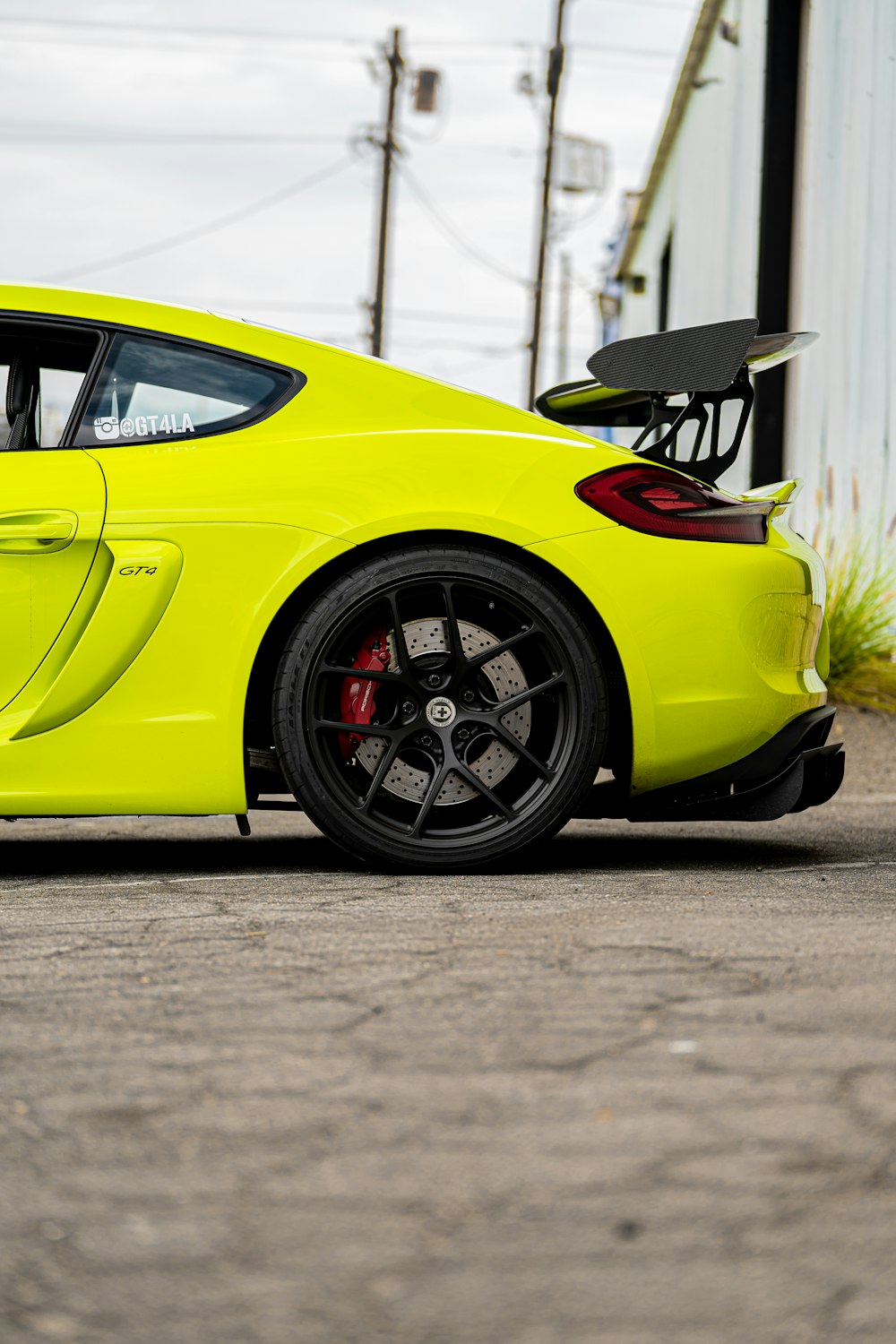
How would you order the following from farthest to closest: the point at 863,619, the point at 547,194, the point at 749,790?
the point at 547,194, the point at 863,619, the point at 749,790

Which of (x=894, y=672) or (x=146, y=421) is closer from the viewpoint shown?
(x=146, y=421)

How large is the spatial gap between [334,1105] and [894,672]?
623 centimetres

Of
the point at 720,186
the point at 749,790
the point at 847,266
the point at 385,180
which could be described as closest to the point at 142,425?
the point at 749,790

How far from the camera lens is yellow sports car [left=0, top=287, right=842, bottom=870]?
3.55 metres

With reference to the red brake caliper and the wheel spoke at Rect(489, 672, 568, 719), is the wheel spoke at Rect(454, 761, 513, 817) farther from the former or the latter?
the red brake caliper

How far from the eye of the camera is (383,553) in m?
3.63

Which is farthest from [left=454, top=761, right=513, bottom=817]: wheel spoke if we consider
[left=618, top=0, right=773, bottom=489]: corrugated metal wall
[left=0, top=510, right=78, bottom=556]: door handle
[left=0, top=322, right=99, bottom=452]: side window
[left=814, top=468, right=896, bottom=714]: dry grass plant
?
[left=618, top=0, right=773, bottom=489]: corrugated metal wall

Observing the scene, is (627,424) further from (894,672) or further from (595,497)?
(894,672)

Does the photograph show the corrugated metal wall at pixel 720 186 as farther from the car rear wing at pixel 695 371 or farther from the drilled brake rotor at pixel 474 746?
the drilled brake rotor at pixel 474 746

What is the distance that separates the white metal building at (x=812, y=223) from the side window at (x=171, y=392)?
5950mm

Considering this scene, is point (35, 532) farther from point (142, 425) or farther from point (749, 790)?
point (749, 790)

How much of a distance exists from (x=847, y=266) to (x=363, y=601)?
7.18 meters

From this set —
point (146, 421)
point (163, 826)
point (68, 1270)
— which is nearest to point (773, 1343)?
point (68, 1270)

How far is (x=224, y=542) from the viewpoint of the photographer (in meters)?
3.57
